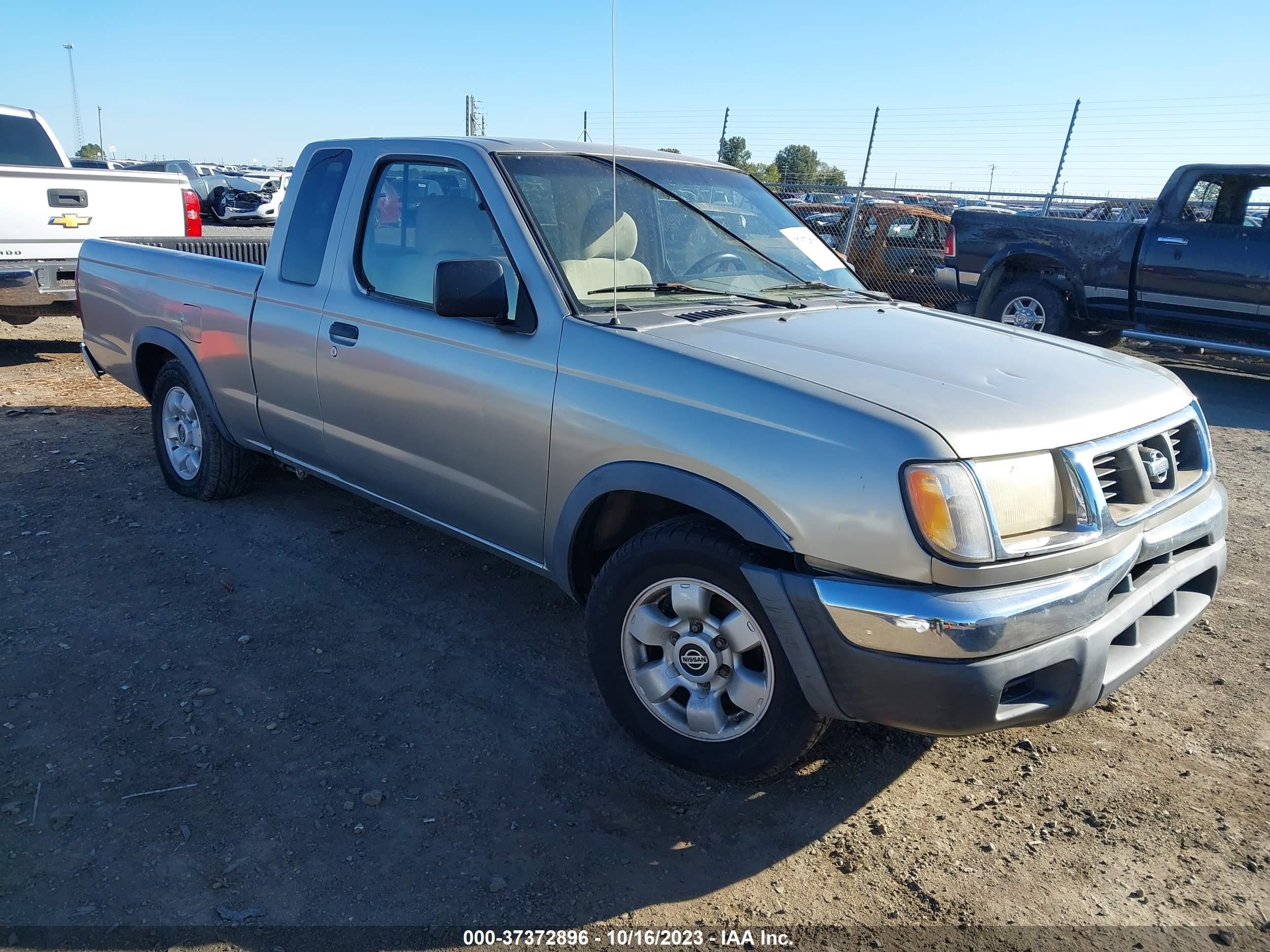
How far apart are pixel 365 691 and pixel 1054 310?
28.6ft

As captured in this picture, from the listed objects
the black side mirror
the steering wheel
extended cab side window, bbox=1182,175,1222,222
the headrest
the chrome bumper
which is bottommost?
the chrome bumper

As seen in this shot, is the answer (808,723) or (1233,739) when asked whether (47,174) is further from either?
(1233,739)

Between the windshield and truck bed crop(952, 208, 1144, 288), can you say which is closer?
A: the windshield

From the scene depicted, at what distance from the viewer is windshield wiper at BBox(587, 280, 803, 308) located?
355 centimetres

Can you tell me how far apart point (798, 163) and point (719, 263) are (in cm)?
3558

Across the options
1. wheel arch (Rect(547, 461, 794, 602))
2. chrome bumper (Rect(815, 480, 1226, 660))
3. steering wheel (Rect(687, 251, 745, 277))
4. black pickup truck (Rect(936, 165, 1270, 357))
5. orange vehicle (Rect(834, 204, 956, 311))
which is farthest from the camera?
orange vehicle (Rect(834, 204, 956, 311))

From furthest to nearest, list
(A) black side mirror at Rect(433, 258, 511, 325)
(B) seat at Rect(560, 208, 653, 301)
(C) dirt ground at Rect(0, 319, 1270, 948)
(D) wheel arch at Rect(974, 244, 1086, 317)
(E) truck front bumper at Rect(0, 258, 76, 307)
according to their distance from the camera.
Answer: (D) wheel arch at Rect(974, 244, 1086, 317) → (E) truck front bumper at Rect(0, 258, 76, 307) → (B) seat at Rect(560, 208, 653, 301) → (A) black side mirror at Rect(433, 258, 511, 325) → (C) dirt ground at Rect(0, 319, 1270, 948)

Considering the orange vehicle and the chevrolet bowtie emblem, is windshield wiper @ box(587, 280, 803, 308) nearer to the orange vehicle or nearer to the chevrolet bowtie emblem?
the chevrolet bowtie emblem

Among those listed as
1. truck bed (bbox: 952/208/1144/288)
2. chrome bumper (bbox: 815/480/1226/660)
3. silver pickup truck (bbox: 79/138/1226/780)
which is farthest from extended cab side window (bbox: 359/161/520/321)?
truck bed (bbox: 952/208/1144/288)

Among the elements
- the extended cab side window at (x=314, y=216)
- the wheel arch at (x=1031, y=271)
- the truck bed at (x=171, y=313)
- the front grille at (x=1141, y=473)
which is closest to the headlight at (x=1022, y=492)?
the front grille at (x=1141, y=473)

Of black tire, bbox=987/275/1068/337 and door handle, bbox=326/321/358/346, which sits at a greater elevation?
door handle, bbox=326/321/358/346

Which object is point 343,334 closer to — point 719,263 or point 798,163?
point 719,263

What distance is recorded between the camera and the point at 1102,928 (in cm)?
247

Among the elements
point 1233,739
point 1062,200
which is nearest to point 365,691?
point 1233,739
